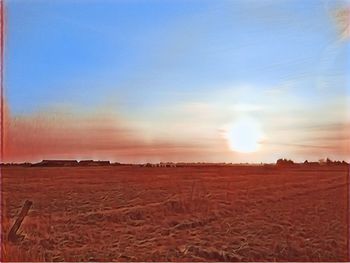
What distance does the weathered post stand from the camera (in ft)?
5.55

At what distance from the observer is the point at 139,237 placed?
169 cm

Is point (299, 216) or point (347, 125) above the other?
point (347, 125)

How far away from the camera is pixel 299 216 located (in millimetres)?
1675

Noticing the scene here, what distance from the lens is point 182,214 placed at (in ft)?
5.50

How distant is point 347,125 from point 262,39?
1.66 feet

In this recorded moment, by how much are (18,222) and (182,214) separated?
71 cm

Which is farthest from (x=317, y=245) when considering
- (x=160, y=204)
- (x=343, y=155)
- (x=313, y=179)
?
(x=160, y=204)

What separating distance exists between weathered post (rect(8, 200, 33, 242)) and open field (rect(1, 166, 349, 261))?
23mm

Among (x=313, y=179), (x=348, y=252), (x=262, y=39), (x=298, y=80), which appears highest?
(x=262, y=39)

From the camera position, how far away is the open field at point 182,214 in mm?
1664

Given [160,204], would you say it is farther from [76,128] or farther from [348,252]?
[348,252]

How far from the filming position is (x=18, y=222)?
66.7 inches

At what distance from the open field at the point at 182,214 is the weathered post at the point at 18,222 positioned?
0.02m

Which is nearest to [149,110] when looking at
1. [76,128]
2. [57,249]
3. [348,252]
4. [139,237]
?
[76,128]
